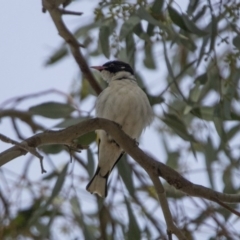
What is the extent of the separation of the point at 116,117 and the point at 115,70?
55cm

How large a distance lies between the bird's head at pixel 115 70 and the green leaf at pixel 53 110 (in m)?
0.31

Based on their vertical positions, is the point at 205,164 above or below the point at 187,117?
below

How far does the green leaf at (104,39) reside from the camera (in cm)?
411

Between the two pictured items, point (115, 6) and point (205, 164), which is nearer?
point (115, 6)

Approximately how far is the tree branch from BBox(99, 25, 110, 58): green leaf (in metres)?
0.29

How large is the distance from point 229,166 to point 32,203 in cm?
110

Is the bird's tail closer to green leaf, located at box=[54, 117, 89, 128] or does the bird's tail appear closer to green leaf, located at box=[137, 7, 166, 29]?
green leaf, located at box=[54, 117, 89, 128]

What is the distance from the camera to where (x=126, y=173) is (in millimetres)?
4320

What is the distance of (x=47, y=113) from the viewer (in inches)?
170

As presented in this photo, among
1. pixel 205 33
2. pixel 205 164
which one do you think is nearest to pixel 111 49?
pixel 205 33

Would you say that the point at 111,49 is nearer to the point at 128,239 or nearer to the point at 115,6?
the point at 115,6

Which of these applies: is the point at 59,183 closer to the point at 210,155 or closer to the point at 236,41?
the point at 210,155

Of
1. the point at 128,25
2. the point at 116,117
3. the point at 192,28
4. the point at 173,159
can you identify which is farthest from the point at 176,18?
the point at 173,159

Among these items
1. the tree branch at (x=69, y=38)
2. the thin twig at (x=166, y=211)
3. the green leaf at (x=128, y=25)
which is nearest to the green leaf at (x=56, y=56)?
the tree branch at (x=69, y=38)
